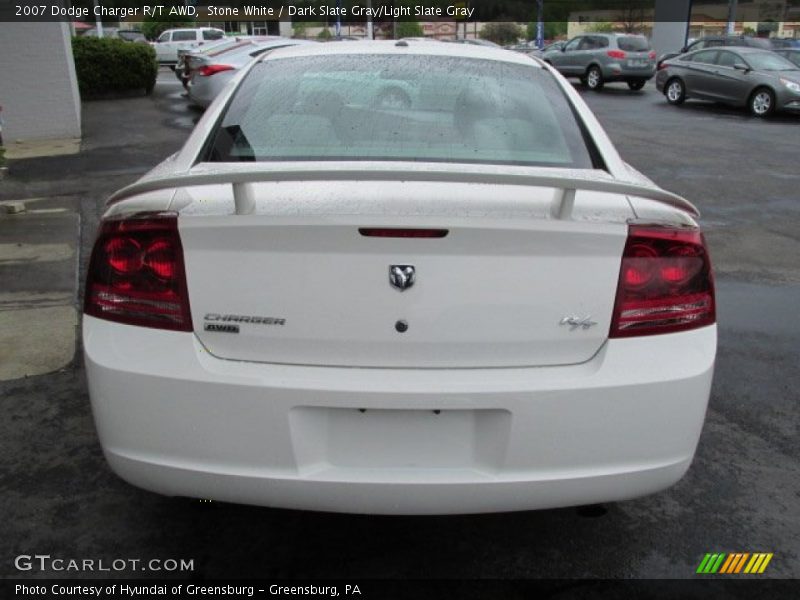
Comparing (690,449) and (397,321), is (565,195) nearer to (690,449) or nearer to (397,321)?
(397,321)

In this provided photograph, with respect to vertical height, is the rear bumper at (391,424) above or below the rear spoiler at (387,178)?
below

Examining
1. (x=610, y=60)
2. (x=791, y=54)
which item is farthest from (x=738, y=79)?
(x=610, y=60)

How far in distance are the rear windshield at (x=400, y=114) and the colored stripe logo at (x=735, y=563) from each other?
146cm

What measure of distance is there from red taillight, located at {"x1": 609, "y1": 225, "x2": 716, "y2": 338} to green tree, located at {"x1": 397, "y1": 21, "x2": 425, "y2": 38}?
51202 mm

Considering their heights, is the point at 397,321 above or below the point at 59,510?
above

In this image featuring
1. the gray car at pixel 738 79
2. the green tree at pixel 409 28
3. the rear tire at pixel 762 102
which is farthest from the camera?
the green tree at pixel 409 28

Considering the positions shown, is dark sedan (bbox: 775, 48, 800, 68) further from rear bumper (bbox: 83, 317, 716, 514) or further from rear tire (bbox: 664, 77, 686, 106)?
rear bumper (bbox: 83, 317, 716, 514)

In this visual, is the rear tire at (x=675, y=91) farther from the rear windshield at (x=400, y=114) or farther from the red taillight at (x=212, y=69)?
the rear windshield at (x=400, y=114)

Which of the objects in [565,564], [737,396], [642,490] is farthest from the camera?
[737,396]

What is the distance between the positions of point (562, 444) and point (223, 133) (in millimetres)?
1745

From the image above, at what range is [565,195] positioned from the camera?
2.12 metres

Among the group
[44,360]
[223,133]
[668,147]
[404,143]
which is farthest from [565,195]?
[668,147]

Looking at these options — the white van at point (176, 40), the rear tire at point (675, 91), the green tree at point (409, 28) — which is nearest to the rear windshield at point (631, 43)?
the rear tire at point (675, 91)

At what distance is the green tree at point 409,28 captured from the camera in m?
51.2
